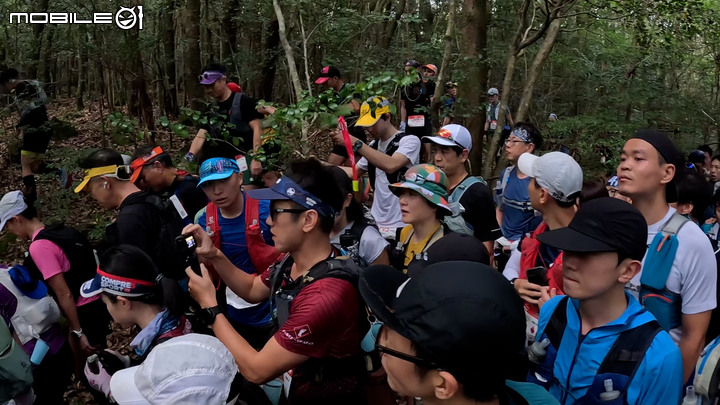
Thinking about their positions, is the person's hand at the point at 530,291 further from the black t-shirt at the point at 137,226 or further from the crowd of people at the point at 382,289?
the black t-shirt at the point at 137,226

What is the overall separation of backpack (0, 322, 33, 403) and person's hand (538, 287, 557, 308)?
2935 mm

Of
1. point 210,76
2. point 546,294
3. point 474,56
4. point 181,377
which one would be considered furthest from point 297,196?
point 474,56

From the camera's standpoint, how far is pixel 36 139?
7.91m

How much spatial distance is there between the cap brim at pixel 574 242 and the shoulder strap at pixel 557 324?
14.2 inches

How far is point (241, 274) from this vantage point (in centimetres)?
322

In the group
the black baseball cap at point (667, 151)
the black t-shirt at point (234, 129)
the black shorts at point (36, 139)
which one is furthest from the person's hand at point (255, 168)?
the black shorts at point (36, 139)

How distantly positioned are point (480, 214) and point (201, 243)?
2220mm

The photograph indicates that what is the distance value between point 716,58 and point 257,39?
1163 cm

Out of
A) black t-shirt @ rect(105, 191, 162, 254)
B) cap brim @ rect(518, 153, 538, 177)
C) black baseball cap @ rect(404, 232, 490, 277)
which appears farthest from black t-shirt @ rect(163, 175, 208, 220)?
cap brim @ rect(518, 153, 538, 177)

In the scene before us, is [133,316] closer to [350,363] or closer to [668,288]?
[350,363]

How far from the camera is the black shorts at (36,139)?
7.76 m

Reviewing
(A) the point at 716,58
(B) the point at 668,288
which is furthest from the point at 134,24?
(A) the point at 716,58

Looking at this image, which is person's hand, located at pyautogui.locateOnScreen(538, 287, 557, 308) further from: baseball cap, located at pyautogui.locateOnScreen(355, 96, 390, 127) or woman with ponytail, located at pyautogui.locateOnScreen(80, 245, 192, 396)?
baseball cap, located at pyautogui.locateOnScreen(355, 96, 390, 127)

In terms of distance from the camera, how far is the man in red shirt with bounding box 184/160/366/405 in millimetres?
2293
